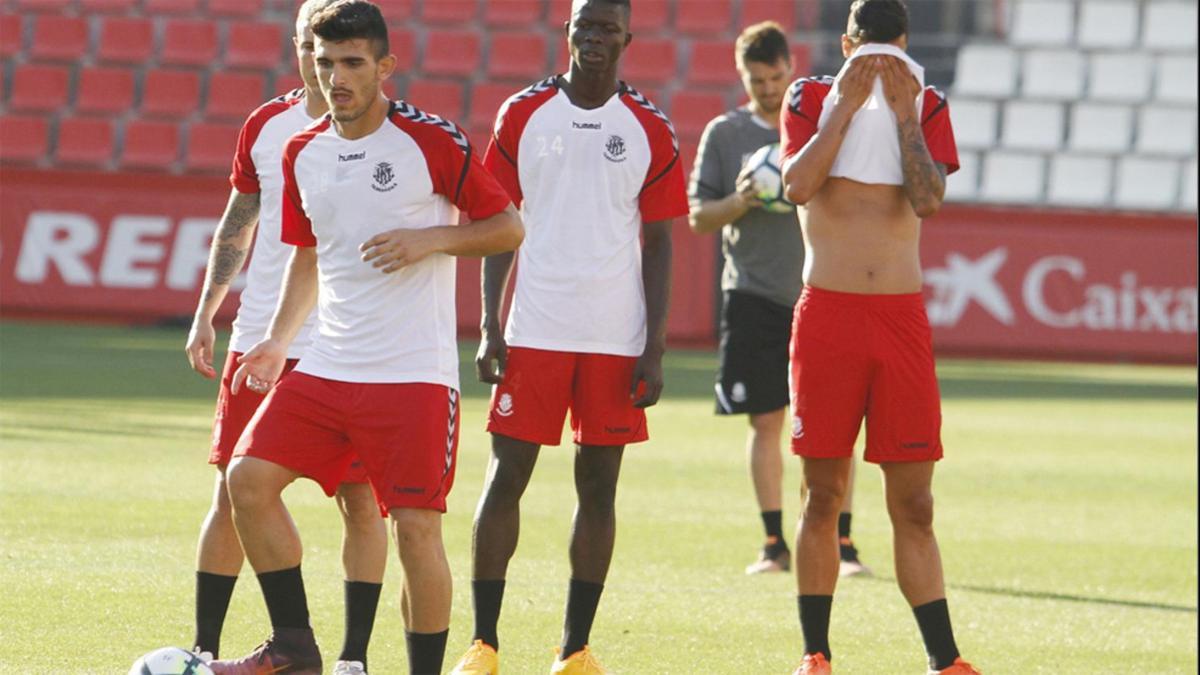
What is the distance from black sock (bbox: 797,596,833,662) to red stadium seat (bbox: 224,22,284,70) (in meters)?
20.9

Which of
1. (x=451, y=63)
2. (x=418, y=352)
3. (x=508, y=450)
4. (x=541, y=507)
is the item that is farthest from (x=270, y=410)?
(x=451, y=63)

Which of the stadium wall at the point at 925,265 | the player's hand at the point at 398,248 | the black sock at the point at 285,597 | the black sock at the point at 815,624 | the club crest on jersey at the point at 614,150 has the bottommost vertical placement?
the stadium wall at the point at 925,265

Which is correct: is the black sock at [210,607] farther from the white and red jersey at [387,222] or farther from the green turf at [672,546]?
the white and red jersey at [387,222]

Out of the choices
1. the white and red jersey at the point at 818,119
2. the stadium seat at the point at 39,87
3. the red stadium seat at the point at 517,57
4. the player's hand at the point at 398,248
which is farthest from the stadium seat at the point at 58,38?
the player's hand at the point at 398,248

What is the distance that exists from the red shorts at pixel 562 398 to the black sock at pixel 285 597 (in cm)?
99

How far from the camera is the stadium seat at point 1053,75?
27250 millimetres

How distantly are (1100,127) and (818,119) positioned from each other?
70.6 ft

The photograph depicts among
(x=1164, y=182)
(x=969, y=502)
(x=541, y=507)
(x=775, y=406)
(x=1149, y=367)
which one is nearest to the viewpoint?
(x=775, y=406)

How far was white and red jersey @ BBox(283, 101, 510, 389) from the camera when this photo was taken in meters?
5.62

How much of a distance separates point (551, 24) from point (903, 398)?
70.5 feet

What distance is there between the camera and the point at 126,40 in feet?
87.7

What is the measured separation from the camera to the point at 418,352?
18.5 ft

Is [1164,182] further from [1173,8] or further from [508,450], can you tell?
[508,450]

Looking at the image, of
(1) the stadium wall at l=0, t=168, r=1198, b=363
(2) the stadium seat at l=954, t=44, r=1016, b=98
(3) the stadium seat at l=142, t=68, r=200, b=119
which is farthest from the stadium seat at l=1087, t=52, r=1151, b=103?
(3) the stadium seat at l=142, t=68, r=200, b=119
